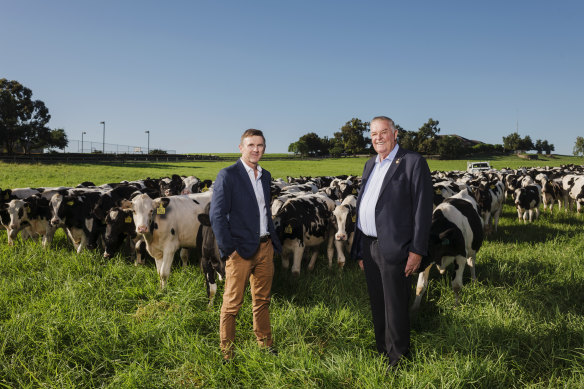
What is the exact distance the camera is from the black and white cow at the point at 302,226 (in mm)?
6436

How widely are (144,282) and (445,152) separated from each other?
8251 centimetres

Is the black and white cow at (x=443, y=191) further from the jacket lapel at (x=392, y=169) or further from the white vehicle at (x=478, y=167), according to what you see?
the white vehicle at (x=478, y=167)

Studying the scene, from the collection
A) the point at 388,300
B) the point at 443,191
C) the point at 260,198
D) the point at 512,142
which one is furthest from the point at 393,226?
the point at 512,142

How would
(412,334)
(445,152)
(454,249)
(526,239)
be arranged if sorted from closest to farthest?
1. (412,334)
2. (454,249)
3. (526,239)
4. (445,152)

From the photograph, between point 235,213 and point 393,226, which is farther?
point 235,213

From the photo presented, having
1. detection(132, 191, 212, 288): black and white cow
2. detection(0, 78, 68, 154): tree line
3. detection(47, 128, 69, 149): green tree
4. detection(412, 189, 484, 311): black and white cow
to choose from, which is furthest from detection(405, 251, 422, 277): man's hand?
detection(47, 128, 69, 149): green tree

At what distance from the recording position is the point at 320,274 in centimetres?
641

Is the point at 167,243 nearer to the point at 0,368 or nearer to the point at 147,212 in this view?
the point at 147,212

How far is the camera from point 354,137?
310ft

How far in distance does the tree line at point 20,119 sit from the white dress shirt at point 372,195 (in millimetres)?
62636

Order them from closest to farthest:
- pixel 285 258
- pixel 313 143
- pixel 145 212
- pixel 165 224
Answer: pixel 145 212
pixel 165 224
pixel 285 258
pixel 313 143

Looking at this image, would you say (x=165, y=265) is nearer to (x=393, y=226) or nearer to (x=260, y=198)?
(x=260, y=198)

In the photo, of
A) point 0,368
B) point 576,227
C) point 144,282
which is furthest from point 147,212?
point 576,227

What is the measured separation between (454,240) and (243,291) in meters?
3.27
